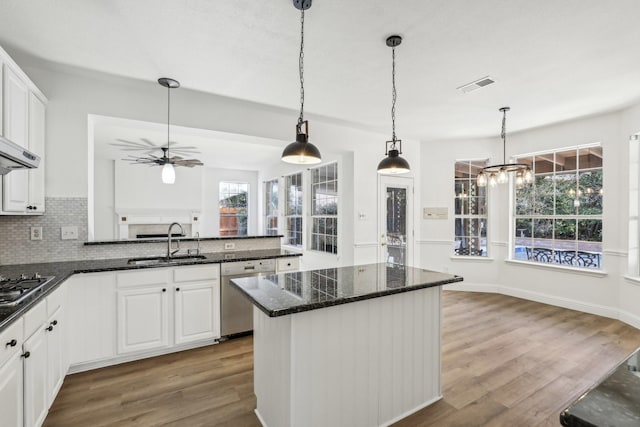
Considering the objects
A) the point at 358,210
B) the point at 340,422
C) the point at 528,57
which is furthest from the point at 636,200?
the point at 340,422

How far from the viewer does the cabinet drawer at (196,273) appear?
296cm

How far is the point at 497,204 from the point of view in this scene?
211 inches

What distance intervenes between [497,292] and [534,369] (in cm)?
285

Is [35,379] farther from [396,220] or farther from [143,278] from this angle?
[396,220]

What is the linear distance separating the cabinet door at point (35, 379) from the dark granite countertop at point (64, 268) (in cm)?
23

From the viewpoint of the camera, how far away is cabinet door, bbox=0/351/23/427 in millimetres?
1396

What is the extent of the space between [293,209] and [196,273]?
3.87 metres

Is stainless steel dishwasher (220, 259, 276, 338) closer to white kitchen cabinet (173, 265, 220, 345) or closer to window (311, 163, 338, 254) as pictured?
white kitchen cabinet (173, 265, 220, 345)

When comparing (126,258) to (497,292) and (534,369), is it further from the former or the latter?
(497,292)

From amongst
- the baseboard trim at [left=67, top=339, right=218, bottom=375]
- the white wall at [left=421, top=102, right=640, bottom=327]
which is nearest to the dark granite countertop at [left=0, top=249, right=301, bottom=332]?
the baseboard trim at [left=67, top=339, right=218, bottom=375]

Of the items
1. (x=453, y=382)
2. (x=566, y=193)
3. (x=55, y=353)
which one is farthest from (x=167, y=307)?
(x=566, y=193)

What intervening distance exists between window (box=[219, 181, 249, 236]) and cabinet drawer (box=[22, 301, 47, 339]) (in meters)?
6.47

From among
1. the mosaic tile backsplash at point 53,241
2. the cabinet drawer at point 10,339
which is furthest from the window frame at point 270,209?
the cabinet drawer at point 10,339

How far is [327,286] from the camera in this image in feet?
6.60
